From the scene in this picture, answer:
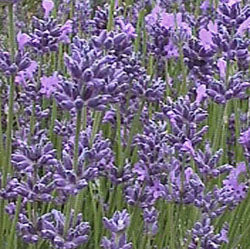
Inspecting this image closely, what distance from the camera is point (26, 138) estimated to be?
183cm

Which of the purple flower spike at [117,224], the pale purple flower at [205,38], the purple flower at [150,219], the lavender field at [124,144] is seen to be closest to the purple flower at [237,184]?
the lavender field at [124,144]

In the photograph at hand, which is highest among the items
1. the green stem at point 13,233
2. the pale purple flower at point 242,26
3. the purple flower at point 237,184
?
the pale purple flower at point 242,26

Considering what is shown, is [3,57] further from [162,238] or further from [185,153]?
[162,238]

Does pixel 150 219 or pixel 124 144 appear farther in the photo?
pixel 124 144

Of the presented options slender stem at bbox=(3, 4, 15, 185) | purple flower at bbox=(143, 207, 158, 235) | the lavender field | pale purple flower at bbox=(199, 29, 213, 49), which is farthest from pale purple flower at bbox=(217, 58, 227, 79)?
slender stem at bbox=(3, 4, 15, 185)

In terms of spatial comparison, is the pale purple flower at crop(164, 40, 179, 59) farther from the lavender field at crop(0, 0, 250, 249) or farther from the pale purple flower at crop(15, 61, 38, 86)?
the pale purple flower at crop(15, 61, 38, 86)

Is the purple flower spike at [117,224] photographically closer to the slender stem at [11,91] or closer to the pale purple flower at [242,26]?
the slender stem at [11,91]

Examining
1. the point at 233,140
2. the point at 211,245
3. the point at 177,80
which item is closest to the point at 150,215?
the point at 211,245

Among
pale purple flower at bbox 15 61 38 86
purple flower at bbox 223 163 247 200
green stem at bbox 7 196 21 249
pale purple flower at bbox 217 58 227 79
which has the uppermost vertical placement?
pale purple flower at bbox 217 58 227 79

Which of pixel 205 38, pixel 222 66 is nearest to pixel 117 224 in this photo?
pixel 222 66

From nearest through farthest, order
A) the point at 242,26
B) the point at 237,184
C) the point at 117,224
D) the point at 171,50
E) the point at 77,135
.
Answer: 1. the point at 77,135
2. the point at 117,224
3. the point at 242,26
4. the point at 237,184
5. the point at 171,50

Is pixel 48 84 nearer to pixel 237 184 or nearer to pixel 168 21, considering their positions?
pixel 168 21

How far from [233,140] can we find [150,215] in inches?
27.9

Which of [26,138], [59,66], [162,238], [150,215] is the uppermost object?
[59,66]
